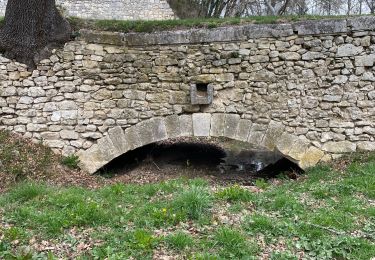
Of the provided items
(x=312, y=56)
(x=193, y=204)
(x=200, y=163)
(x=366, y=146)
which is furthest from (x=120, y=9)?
(x=193, y=204)

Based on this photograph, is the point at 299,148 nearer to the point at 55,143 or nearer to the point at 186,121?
the point at 186,121

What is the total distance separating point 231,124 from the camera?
7.25 metres

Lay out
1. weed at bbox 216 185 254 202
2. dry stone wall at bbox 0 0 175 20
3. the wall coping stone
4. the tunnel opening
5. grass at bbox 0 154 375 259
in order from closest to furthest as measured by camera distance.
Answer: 1. grass at bbox 0 154 375 259
2. weed at bbox 216 185 254 202
3. the wall coping stone
4. the tunnel opening
5. dry stone wall at bbox 0 0 175 20

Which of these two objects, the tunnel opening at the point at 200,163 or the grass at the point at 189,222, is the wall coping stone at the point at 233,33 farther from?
the grass at the point at 189,222

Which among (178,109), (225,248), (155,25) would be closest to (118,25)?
(155,25)

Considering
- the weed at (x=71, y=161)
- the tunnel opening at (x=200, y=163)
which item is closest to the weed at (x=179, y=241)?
the tunnel opening at (x=200, y=163)

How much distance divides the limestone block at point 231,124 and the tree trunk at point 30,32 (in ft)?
11.1

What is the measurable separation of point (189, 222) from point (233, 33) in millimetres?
3915

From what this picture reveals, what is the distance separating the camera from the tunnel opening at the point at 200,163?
8.05 meters

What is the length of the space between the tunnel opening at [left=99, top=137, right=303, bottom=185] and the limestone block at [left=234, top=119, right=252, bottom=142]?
1105 mm

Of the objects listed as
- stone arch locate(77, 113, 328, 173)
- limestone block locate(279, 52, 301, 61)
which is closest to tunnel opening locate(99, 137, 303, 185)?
stone arch locate(77, 113, 328, 173)

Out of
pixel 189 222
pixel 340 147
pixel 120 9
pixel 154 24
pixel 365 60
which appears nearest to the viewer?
pixel 189 222

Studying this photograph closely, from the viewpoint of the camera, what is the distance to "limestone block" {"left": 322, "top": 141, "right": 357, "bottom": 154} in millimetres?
7078

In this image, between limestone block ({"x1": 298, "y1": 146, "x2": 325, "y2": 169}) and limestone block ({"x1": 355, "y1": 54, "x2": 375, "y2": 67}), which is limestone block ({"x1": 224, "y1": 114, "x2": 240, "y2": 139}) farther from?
limestone block ({"x1": 355, "y1": 54, "x2": 375, "y2": 67})
